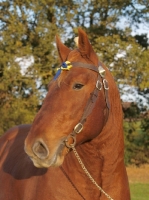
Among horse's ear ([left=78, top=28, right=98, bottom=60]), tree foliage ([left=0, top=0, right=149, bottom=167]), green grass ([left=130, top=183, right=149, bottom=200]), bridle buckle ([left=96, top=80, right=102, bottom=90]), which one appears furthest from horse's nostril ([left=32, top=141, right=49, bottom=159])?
tree foliage ([left=0, top=0, right=149, bottom=167])

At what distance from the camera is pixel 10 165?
4574mm

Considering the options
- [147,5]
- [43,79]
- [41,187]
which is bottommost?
[43,79]

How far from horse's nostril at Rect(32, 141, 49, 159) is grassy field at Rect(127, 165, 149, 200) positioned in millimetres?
8982

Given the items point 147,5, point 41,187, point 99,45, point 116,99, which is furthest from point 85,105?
point 147,5

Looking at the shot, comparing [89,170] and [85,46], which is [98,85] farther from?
[89,170]

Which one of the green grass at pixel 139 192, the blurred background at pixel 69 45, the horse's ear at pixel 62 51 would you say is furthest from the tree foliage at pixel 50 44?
the horse's ear at pixel 62 51

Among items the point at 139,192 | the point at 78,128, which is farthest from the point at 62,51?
the point at 139,192

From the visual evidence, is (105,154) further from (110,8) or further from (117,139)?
(110,8)

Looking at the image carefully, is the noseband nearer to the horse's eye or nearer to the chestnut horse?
the chestnut horse

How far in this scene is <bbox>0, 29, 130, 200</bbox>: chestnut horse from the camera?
3.06 m

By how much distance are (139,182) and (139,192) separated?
10.2ft

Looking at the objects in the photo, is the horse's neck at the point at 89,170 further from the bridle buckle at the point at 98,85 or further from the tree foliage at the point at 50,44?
the tree foliage at the point at 50,44

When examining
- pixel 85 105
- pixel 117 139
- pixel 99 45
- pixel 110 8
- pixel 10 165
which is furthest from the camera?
pixel 110 8

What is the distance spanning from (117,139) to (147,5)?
17.8 m
